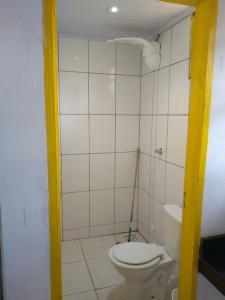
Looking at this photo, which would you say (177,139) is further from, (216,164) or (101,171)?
(101,171)

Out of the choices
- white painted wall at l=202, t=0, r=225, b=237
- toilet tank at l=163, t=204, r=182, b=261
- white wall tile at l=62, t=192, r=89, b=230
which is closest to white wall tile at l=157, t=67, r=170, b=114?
toilet tank at l=163, t=204, r=182, b=261

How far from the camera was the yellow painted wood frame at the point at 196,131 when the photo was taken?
40.8 inches

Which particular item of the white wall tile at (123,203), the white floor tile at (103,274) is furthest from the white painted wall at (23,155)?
the white wall tile at (123,203)

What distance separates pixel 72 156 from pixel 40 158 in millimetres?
1579

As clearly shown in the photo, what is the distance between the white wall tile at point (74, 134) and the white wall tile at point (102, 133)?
0.06m

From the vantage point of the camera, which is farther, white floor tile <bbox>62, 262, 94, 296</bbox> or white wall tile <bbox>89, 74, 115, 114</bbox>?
white wall tile <bbox>89, 74, 115, 114</bbox>

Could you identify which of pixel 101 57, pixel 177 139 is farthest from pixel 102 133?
pixel 177 139

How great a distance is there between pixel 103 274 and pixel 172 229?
0.85 metres

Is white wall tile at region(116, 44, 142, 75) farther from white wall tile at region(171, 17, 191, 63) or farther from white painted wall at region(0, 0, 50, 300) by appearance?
white painted wall at region(0, 0, 50, 300)

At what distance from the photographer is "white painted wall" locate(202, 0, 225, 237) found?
1.06 meters

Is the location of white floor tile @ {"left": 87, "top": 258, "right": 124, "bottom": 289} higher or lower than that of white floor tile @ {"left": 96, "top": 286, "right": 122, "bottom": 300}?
higher

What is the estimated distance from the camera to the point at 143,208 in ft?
8.47

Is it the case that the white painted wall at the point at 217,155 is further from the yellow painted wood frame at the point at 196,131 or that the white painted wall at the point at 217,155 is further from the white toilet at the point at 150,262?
the white toilet at the point at 150,262

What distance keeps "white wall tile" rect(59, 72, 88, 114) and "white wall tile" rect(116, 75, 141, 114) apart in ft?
1.14
